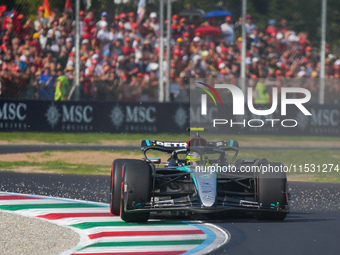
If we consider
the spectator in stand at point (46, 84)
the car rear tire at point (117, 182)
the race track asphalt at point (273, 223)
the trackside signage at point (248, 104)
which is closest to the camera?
the race track asphalt at point (273, 223)

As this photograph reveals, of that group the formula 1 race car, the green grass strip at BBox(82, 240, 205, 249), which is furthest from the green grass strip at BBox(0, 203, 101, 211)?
the green grass strip at BBox(82, 240, 205, 249)

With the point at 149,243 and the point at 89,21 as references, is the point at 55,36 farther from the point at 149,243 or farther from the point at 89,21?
the point at 149,243

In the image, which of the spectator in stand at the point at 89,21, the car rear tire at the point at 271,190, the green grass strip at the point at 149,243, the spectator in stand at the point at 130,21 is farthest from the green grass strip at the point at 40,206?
the spectator in stand at the point at 89,21

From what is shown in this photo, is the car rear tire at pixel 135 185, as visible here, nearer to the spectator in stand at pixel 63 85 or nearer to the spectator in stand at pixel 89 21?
the spectator in stand at pixel 63 85

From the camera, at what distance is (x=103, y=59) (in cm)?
1931

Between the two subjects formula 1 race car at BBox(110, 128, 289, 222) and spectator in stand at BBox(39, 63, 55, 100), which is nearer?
formula 1 race car at BBox(110, 128, 289, 222)

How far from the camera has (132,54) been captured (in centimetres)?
1911

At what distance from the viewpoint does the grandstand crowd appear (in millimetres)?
19203

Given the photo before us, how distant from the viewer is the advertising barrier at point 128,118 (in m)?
19.5

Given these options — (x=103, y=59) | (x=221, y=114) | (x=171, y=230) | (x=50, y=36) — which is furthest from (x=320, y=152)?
(x=171, y=230)

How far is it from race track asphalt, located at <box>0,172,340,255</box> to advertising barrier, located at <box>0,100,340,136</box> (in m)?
6.91

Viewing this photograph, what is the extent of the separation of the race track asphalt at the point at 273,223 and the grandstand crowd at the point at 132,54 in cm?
686

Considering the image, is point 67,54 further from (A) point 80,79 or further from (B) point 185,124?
(B) point 185,124

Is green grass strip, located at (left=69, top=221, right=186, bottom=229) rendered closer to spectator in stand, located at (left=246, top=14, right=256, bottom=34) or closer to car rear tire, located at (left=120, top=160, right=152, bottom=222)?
car rear tire, located at (left=120, top=160, right=152, bottom=222)
